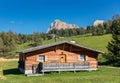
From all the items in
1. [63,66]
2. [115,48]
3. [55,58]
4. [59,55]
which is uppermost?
[115,48]

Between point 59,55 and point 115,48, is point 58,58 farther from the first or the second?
point 115,48

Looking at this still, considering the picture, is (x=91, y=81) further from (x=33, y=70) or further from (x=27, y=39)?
(x=27, y=39)

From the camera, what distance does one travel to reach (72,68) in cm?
4197

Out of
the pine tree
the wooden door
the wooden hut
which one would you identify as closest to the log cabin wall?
the wooden hut

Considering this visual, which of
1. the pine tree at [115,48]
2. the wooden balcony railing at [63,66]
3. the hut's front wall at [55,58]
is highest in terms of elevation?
the pine tree at [115,48]

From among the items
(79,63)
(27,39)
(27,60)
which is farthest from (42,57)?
(27,39)

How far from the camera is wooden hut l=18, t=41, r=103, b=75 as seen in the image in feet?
136

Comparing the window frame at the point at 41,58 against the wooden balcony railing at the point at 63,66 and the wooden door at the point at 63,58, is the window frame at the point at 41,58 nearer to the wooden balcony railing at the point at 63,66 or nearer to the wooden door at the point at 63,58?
the wooden balcony railing at the point at 63,66

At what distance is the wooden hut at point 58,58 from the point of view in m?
41.4

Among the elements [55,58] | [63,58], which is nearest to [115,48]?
[63,58]

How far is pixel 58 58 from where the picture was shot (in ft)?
143

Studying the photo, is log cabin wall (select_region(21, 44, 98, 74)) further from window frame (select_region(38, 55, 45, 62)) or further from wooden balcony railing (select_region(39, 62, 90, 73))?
wooden balcony railing (select_region(39, 62, 90, 73))

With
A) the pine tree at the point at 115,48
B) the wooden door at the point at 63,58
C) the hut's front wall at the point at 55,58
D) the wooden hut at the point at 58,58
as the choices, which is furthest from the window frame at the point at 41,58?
the pine tree at the point at 115,48

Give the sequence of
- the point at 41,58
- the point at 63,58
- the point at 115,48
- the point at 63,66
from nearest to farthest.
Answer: the point at 63,66
the point at 41,58
the point at 63,58
the point at 115,48
